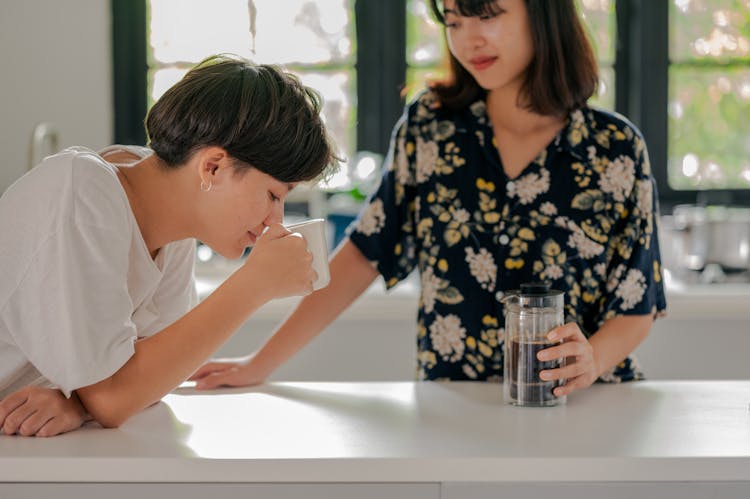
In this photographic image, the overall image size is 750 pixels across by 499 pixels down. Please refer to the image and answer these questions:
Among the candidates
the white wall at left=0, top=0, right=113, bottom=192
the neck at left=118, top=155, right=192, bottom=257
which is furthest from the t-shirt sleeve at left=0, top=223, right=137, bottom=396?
the white wall at left=0, top=0, right=113, bottom=192

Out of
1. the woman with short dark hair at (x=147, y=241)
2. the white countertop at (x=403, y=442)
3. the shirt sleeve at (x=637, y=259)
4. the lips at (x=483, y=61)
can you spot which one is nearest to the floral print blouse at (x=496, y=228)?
the shirt sleeve at (x=637, y=259)

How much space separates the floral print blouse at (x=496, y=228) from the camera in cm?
147

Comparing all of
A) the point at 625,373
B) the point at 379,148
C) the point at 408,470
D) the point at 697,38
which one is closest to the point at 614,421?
the point at 408,470

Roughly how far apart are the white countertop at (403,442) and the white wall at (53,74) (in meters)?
1.97

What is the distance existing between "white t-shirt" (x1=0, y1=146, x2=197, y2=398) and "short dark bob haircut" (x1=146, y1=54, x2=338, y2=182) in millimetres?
111

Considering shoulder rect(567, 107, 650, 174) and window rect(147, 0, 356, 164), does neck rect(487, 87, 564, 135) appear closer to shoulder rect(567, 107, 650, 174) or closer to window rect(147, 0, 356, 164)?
shoulder rect(567, 107, 650, 174)

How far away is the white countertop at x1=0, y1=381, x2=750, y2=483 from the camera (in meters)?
0.95

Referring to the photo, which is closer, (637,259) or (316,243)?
(316,243)

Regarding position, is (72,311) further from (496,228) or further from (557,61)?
(557,61)

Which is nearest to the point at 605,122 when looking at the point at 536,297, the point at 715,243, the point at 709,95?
the point at 536,297

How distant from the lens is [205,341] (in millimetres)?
1081

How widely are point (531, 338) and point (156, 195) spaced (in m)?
0.48

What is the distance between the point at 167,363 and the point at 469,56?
679mm

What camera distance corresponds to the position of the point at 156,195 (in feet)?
3.93
